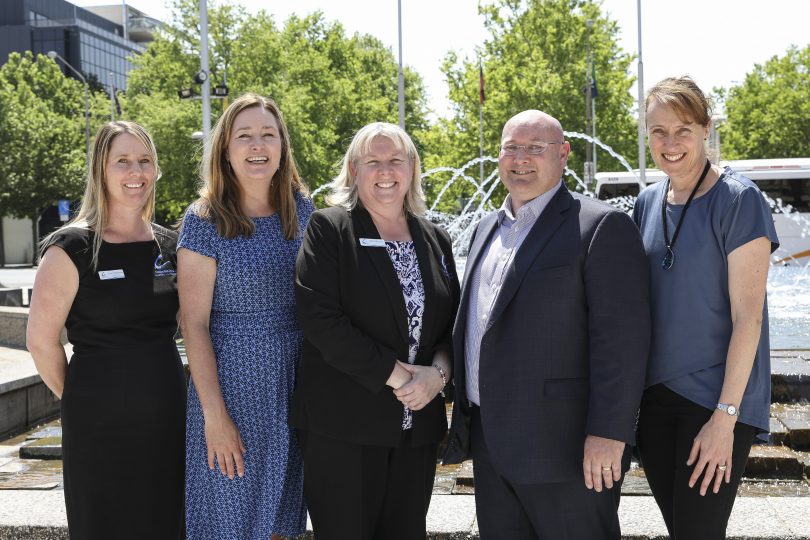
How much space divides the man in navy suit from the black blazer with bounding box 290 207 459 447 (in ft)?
0.91

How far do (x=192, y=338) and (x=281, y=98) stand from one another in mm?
27688

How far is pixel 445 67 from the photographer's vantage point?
1494 inches

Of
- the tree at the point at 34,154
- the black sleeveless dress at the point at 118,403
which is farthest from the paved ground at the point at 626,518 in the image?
the tree at the point at 34,154

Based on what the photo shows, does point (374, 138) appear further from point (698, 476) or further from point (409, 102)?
point (409, 102)

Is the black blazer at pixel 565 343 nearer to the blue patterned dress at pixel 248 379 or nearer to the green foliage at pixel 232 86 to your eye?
the blue patterned dress at pixel 248 379

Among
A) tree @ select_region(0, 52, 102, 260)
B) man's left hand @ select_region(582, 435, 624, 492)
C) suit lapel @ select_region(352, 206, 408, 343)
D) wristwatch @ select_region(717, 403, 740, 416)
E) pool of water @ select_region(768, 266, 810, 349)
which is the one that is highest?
tree @ select_region(0, 52, 102, 260)

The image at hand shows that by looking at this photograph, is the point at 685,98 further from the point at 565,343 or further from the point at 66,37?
the point at 66,37

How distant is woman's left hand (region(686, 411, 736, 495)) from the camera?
279cm

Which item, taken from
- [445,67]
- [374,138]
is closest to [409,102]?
[445,67]

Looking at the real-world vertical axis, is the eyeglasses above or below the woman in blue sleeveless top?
above

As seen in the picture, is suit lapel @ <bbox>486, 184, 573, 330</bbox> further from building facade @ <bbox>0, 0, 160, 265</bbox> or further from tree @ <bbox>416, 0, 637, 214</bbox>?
building facade @ <bbox>0, 0, 160, 265</bbox>

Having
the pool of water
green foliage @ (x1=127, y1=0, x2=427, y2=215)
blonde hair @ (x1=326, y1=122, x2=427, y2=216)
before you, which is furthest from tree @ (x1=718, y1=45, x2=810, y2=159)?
blonde hair @ (x1=326, y1=122, x2=427, y2=216)

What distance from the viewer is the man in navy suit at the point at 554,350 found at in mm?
2842

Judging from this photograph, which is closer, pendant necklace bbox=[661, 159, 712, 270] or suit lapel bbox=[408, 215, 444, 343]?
pendant necklace bbox=[661, 159, 712, 270]
